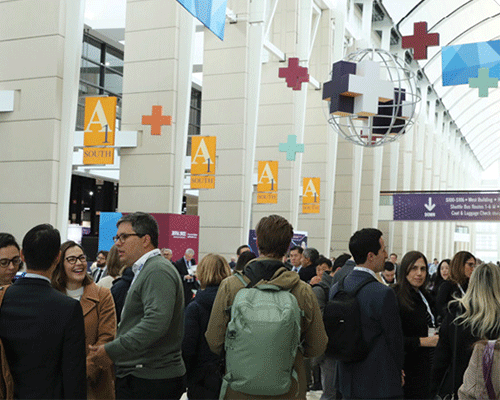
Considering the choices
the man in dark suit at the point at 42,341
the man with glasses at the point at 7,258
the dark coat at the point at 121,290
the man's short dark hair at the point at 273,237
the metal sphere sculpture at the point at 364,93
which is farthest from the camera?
the metal sphere sculpture at the point at 364,93

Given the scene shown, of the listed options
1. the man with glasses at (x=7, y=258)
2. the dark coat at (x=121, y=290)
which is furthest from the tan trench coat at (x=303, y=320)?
the man with glasses at (x=7, y=258)

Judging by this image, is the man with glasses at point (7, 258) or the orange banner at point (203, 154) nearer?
the man with glasses at point (7, 258)

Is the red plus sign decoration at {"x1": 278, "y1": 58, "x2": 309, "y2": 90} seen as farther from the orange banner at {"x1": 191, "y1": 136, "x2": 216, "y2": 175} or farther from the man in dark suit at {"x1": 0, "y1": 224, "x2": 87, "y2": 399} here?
the man in dark suit at {"x1": 0, "y1": 224, "x2": 87, "y2": 399}

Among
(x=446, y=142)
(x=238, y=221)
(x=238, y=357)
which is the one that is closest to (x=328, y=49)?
(x=238, y=221)

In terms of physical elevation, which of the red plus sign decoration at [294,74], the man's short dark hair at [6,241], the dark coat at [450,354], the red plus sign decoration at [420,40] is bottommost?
the dark coat at [450,354]

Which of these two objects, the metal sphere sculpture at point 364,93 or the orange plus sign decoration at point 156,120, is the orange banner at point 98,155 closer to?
the orange plus sign decoration at point 156,120

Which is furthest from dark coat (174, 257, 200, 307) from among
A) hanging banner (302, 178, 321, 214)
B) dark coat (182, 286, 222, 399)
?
hanging banner (302, 178, 321, 214)

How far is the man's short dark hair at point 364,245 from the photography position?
11.8 feet

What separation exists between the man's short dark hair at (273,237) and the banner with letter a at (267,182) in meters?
14.9

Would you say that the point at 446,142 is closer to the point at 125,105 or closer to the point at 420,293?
the point at 125,105

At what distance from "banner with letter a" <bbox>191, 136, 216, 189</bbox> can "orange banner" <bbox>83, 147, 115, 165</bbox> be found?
271 centimetres

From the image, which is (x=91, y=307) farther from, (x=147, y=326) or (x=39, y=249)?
(x=39, y=249)

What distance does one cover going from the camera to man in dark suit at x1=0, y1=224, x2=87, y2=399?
9.07 ft

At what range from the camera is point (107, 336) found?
3438 mm
